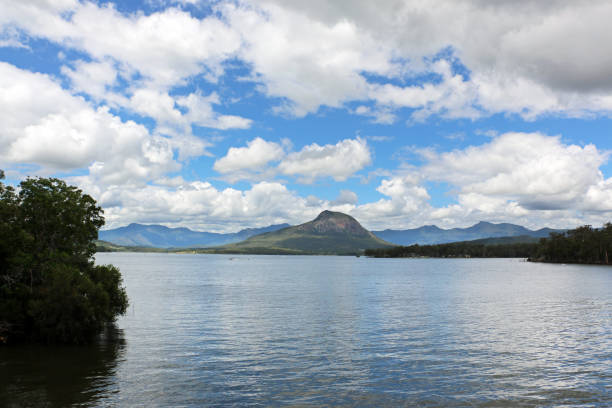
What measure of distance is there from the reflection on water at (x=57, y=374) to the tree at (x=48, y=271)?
3.10m

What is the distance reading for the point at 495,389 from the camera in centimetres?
3850

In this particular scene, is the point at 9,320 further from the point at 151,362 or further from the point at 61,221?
the point at 151,362

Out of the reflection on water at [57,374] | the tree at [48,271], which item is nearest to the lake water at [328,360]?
the reflection on water at [57,374]

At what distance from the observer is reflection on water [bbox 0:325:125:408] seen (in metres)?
35.9

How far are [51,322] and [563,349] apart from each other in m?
64.4

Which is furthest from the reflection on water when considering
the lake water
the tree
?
the tree

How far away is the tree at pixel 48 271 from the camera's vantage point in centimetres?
5491

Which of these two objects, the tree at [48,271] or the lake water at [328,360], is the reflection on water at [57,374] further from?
the tree at [48,271]

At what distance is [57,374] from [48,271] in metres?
21.9

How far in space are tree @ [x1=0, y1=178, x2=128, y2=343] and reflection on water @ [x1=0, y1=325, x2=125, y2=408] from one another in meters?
3.10

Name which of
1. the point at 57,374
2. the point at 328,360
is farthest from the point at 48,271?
the point at 328,360

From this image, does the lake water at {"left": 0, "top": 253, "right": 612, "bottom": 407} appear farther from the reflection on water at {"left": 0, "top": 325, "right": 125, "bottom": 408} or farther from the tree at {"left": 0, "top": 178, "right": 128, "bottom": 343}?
the tree at {"left": 0, "top": 178, "right": 128, "bottom": 343}

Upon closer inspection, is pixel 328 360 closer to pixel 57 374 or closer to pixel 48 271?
pixel 57 374

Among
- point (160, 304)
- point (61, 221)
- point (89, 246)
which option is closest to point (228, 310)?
point (160, 304)
